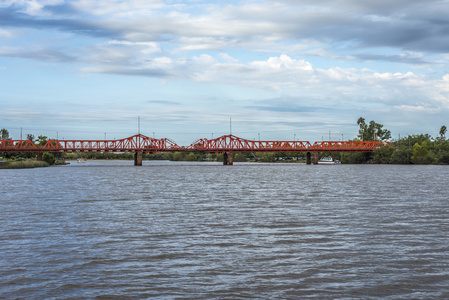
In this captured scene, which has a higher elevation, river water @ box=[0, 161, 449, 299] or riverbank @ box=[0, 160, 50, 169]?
riverbank @ box=[0, 160, 50, 169]

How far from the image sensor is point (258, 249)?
72.8ft

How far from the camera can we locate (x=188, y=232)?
2703 cm

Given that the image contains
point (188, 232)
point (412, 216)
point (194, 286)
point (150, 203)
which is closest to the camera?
point (194, 286)

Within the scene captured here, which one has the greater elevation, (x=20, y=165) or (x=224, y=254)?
(x=20, y=165)

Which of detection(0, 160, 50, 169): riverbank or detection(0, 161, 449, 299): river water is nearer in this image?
detection(0, 161, 449, 299): river water

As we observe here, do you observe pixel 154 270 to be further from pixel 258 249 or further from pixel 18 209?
pixel 18 209

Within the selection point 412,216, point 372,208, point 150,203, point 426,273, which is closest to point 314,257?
point 426,273

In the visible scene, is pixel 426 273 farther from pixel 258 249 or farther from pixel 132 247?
pixel 132 247

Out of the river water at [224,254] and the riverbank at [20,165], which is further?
the riverbank at [20,165]

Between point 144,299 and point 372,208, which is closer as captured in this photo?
point 144,299

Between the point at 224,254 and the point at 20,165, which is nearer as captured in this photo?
the point at 224,254

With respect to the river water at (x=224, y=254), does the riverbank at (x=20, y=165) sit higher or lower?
higher

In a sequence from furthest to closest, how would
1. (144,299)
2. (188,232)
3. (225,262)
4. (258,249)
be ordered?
(188,232) → (258,249) → (225,262) → (144,299)

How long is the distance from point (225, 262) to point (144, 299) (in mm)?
5403
